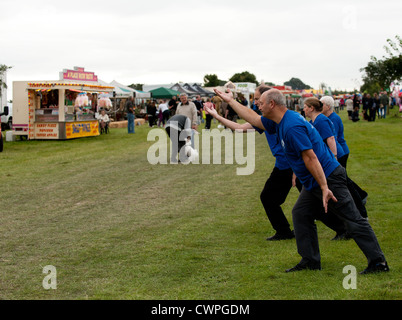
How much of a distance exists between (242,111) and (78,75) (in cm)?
2141

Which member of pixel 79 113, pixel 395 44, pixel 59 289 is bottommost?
pixel 59 289

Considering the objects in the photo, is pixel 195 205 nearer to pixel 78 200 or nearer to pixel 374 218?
pixel 78 200

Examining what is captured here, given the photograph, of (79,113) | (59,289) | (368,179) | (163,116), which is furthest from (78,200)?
(163,116)

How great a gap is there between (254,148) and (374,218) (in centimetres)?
1245

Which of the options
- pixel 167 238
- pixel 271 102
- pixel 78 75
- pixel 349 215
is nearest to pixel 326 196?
pixel 349 215

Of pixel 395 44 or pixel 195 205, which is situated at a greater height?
pixel 395 44

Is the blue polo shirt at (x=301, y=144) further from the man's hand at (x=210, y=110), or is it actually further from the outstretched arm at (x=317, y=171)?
the man's hand at (x=210, y=110)

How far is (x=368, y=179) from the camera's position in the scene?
40.2 feet

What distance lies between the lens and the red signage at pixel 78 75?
25.3 meters

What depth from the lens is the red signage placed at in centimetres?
2531

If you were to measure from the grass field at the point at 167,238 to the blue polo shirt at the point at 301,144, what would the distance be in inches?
40.5

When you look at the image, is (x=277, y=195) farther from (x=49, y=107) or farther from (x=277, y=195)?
(x=49, y=107)

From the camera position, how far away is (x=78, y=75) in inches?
1040

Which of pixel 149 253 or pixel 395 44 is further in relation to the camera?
pixel 395 44
